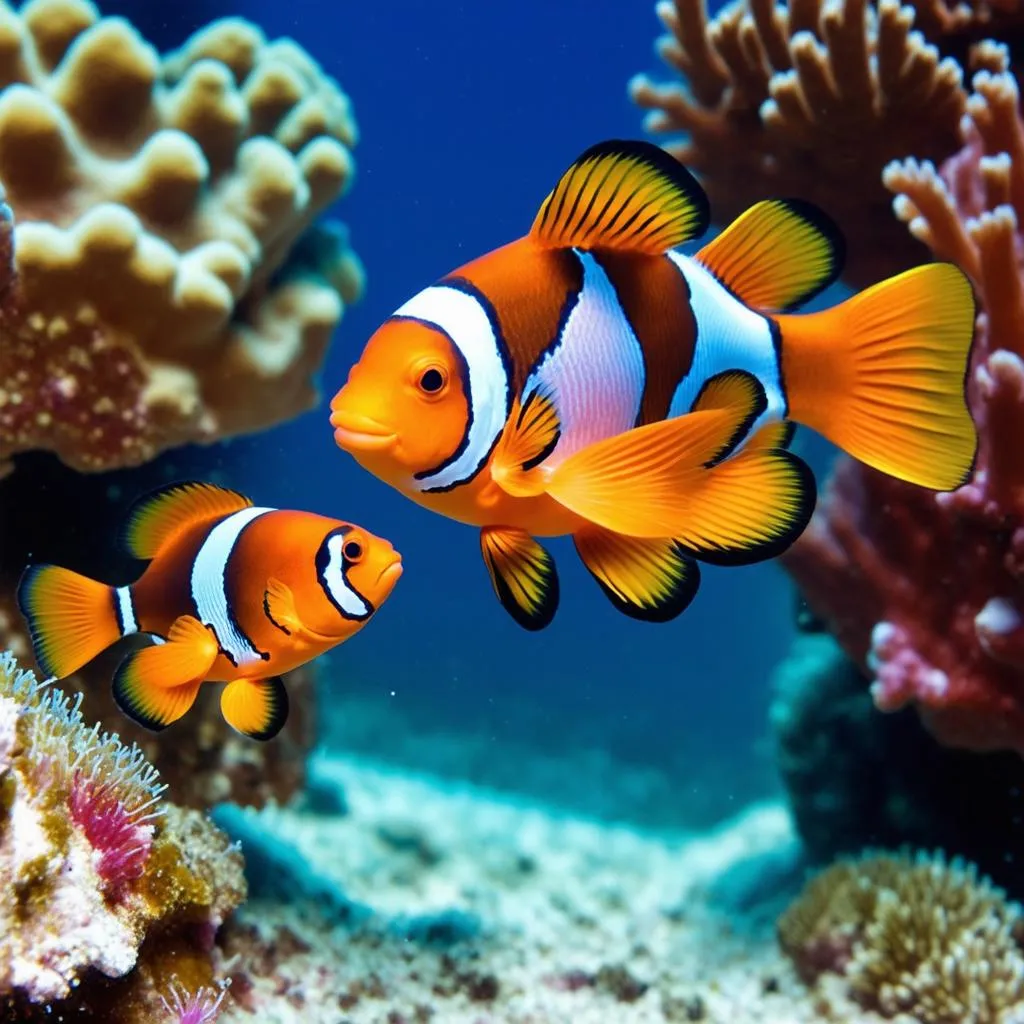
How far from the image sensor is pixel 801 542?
3.83 m

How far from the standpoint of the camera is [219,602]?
2.10 m

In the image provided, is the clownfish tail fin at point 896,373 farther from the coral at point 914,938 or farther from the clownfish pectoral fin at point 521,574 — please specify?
the coral at point 914,938

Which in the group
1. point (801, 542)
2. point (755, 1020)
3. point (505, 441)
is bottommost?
point (755, 1020)

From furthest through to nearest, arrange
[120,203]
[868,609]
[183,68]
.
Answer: [183,68] → [868,609] → [120,203]

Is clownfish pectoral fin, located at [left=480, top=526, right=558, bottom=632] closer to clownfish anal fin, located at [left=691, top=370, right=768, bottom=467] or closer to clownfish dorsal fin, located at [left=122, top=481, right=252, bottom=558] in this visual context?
clownfish anal fin, located at [left=691, top=370, right=768, bottom=467]

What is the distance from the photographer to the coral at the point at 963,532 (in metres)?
3.06

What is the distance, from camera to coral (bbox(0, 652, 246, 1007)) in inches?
75.6

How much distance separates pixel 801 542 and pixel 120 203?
2.84m

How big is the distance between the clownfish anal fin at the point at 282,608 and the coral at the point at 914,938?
286cm

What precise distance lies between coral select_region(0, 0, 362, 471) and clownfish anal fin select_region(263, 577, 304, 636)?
161cm

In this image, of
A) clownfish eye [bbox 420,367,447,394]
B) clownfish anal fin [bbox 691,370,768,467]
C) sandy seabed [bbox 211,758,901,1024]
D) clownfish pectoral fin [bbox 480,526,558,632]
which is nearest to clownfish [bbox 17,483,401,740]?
clownfish pectoral fin [bbox 480,526,558,632]

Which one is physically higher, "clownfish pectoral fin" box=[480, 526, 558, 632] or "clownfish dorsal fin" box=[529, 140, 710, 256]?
"clownfish dorsal fin" box=[529, 140, 710, 256]

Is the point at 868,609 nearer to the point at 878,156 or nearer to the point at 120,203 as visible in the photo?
the point at 878,156

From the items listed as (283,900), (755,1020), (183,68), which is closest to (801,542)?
(755,1020)
